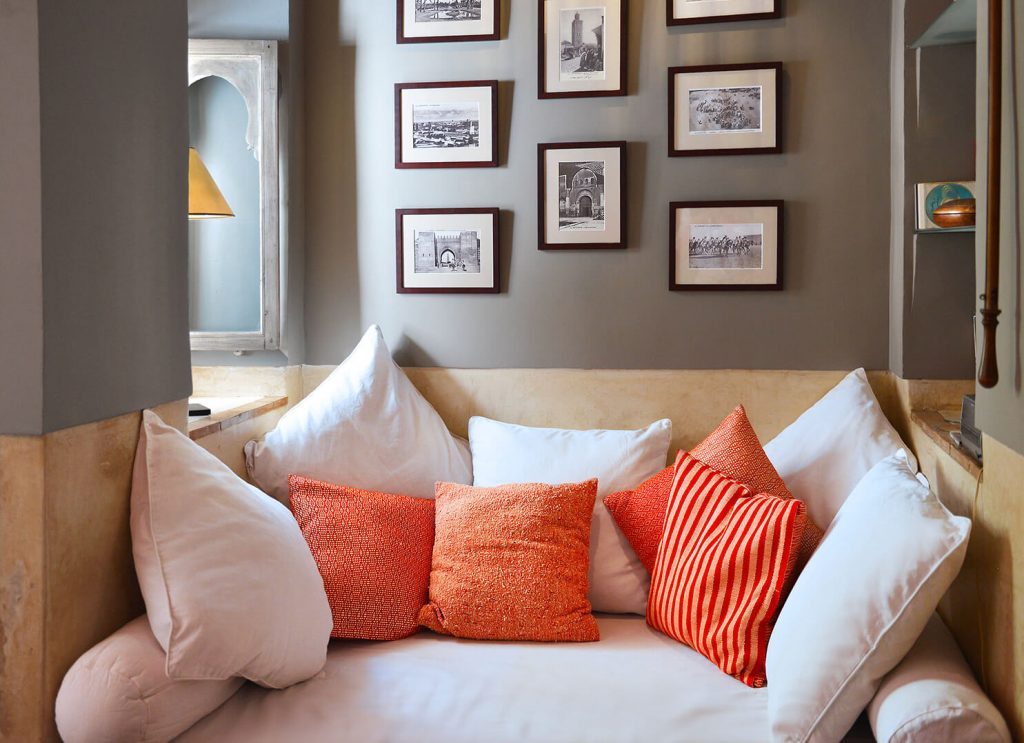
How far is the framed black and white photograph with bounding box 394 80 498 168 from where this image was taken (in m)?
2.73

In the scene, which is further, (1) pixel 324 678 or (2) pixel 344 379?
(2) pixel 344 379

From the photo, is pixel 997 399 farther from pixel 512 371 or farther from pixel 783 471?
pixel 512 371

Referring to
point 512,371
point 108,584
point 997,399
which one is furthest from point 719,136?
point 108,584

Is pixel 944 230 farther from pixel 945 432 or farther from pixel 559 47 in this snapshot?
pixel 559 47

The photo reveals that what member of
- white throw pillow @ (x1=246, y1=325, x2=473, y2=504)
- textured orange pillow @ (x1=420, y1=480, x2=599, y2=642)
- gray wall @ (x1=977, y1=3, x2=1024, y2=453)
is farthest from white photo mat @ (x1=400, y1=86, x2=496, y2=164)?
gray wall @ (x1=977, y1=3, x2=1024, y2=453)

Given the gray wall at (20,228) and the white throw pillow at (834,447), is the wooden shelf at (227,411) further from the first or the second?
the white throw pillow at (834,447)

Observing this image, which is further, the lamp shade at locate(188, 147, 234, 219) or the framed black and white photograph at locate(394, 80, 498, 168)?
the framed black and white photograph at locate(394, 80, 498, 168)

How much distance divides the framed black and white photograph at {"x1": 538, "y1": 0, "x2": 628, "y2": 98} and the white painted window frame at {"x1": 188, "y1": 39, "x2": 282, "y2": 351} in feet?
2.71

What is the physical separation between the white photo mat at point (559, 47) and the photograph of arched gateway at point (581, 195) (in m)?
0.23

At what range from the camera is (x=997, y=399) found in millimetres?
1449

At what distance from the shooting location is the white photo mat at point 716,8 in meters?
2.58

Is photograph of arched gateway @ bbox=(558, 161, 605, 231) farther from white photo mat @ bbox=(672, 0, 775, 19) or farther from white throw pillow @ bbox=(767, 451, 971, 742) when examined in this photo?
white throw pillow @ bbox=(767, 451, 971, 742)

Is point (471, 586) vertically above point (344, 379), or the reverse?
point (344, 379)

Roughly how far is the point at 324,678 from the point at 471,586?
1.38ft
